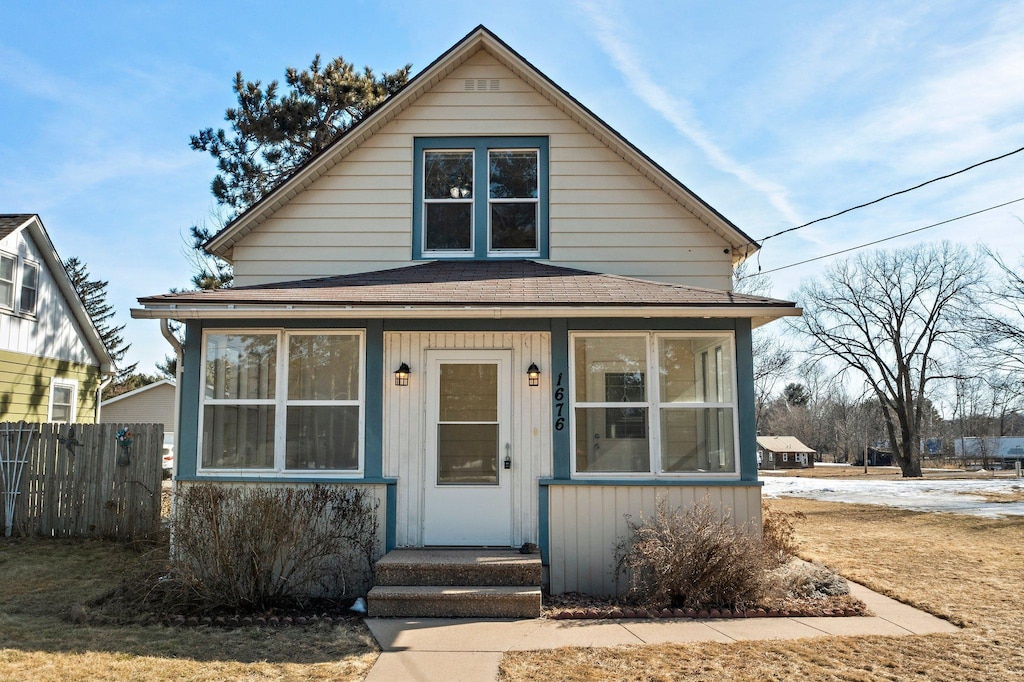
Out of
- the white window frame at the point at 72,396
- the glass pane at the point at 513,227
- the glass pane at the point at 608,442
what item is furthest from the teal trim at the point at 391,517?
the white window frame at the point at 72,396

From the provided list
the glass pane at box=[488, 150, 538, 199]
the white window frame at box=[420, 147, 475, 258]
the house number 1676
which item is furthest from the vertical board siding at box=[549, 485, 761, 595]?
the glass pane at box=[488, 150, 538, 199]

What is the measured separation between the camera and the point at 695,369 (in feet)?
26.6

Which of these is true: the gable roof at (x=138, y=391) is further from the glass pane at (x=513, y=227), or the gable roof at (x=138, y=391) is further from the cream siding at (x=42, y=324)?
the glass pane at (x=513, y=227)

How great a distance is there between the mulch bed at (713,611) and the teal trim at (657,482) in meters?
1.26

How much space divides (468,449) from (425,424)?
54 centimetres

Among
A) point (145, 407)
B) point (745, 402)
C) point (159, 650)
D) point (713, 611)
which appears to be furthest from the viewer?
point (145, 407)

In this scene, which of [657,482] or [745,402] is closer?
[657,482]

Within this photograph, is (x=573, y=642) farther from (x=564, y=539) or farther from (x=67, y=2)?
(x=67, y=2)

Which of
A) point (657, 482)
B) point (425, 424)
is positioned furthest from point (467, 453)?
point (657, 482)

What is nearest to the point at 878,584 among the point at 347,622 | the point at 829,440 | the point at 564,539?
the point at 564,539

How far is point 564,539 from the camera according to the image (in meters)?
7.74

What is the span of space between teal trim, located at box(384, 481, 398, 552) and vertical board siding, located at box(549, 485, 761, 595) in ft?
5.40

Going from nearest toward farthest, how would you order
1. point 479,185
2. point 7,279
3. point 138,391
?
point 479,185
point 7,279
point 138,391

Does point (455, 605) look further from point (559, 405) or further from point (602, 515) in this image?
point (559, 405)
